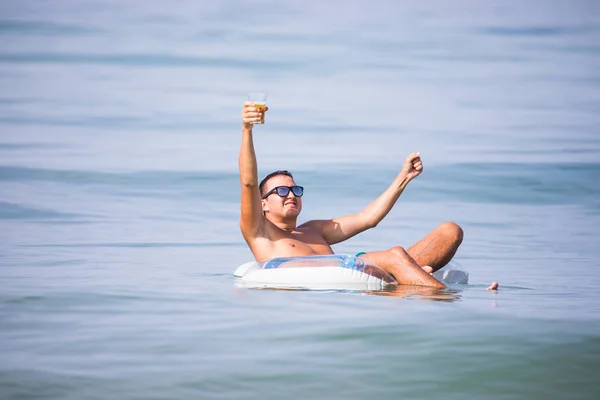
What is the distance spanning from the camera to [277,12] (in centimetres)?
3378

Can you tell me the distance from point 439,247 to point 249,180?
1.43m

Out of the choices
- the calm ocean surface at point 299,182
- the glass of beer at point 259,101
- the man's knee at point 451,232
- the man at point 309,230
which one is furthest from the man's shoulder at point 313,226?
the glass of beer at point 259,101

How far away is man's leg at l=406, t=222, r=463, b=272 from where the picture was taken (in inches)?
275

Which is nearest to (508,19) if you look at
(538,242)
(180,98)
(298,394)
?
(180,98)

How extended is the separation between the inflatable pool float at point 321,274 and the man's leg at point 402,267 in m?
0.06

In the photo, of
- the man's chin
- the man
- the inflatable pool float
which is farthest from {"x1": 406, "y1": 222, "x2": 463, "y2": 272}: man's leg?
the man's chin

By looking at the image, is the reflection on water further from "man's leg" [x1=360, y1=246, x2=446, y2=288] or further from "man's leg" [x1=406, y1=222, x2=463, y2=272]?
"man's leg" [x1=406, y1=222, x2=463, y2=272]

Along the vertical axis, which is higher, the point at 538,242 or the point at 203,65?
the point at 203,65

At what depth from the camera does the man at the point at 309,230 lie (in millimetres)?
6516

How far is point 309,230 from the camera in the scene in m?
7.21

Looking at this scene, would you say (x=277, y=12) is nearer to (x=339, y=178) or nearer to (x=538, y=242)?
(x=339, y=178)

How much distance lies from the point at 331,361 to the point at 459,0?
31.1 meters

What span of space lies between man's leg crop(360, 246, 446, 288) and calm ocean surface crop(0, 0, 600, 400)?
0.21m

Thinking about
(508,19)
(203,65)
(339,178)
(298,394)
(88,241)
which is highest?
(508,19)
